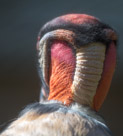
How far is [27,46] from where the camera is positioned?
4.75m

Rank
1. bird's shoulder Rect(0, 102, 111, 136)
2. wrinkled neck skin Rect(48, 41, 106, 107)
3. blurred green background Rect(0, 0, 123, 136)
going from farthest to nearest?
blurred green background Rect(0, 0, 123, 136)
wrinkled neck skin Rect(48, 41, 106, 107)
bird's shoulder Rect(0, 102, 111, 136)

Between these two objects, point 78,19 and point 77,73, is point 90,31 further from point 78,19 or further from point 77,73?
point 77,73

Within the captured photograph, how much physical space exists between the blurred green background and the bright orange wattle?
6.77ft

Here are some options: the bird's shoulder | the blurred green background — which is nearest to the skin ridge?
the bird's shoulder

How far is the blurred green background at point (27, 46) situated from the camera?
4.67 meters

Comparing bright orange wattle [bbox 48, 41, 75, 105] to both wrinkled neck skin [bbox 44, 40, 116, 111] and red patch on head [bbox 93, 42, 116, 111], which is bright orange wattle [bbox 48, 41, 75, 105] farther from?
red patch on head [bbox 93, 42, 116, 111]

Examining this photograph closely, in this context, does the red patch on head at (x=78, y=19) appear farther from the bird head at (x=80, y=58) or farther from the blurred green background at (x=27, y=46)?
the blurred green background at (x=27, y=46)

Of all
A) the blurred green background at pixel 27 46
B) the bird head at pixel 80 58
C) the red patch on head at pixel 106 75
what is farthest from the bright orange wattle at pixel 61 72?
the blurred green background at pixel 27 46

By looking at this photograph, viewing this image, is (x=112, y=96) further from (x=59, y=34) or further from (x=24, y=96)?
(x=59, y=34)

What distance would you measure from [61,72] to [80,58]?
102 millimetres

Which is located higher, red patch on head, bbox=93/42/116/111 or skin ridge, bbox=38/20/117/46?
skin ridge, bbox=38/20/117/46

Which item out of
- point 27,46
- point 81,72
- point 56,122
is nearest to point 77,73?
point 81,72

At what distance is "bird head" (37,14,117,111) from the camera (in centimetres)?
250

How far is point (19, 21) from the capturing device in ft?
15.6
